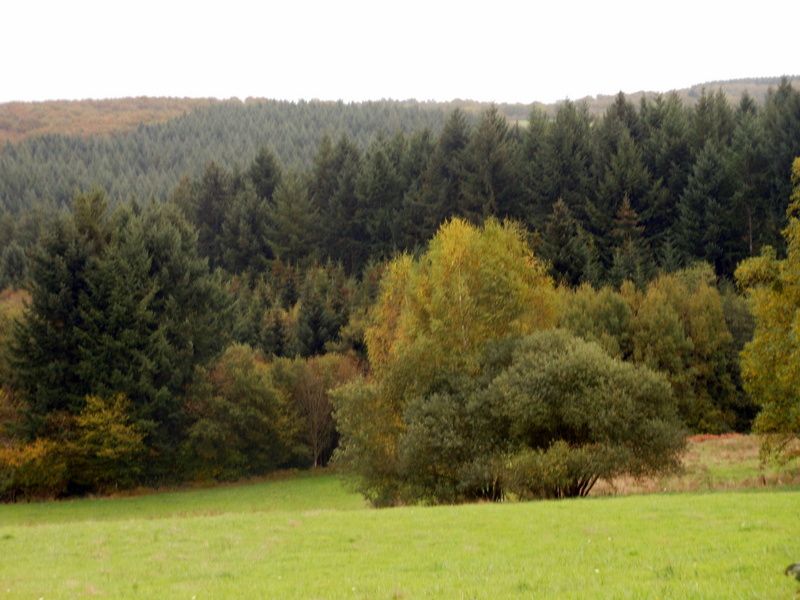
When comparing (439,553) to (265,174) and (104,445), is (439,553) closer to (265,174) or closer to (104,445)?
(104,445)

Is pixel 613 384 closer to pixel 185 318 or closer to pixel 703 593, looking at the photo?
pixel 703 593

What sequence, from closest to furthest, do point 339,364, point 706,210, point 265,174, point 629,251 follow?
point 339,364
point 629,251
point 706,210
point 265,174

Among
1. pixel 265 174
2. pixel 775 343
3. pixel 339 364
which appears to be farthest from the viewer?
pixel 265 174

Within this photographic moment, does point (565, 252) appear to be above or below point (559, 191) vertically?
below

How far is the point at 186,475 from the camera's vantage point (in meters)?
62.4

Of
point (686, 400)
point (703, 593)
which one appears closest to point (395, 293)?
point (686, 400)

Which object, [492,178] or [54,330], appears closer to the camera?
[54,330]

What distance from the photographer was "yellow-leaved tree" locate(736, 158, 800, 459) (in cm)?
3269

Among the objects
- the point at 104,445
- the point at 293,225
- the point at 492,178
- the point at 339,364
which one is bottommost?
the point at 104,445

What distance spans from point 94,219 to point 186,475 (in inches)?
772

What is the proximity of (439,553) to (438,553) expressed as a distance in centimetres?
2

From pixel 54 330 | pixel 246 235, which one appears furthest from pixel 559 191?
pixel 54 330

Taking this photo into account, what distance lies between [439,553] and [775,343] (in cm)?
2100

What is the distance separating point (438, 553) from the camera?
17.5 meters
